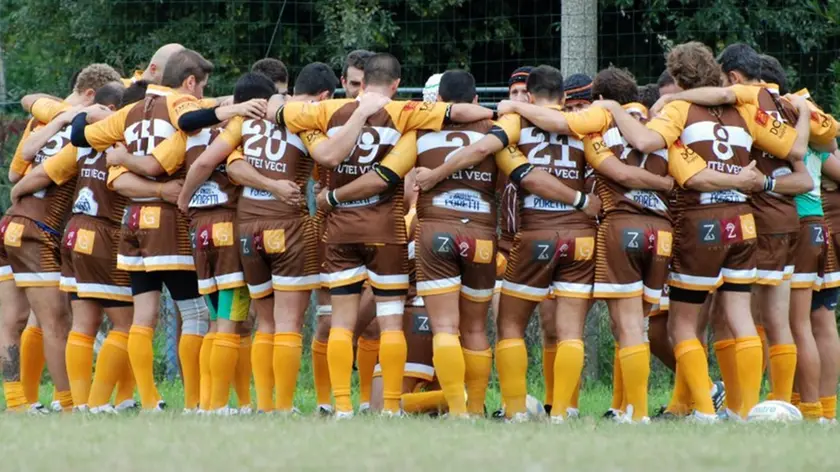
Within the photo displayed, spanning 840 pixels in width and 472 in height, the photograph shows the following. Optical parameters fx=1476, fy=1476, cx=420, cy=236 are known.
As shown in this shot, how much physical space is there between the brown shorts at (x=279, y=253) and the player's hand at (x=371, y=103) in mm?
892

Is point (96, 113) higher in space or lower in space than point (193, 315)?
higher

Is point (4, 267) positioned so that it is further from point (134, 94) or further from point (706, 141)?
point (706, 141)

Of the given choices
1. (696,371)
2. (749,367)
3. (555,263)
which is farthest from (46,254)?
(749,367)

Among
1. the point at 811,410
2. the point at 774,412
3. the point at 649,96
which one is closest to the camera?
the point at 774,412

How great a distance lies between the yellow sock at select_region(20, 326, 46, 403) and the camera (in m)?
11.0

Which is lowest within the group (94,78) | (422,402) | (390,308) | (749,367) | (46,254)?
(422,402)

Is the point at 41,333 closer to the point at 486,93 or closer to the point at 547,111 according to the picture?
the point at 547,111

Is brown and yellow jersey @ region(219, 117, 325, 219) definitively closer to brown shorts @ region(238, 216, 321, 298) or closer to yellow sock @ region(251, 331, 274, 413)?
brown shorts @ region(238, 216, 321, 298)

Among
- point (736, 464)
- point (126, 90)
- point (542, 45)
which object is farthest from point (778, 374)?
point (542, 45)

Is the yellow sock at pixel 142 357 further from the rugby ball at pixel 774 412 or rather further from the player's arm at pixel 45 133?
the rugby ball at pixel 774 412

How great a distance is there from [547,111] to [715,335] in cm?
218

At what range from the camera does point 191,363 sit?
10.2m

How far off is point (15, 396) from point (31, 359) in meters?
0.30

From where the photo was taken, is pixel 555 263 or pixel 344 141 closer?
pixel 344 141
